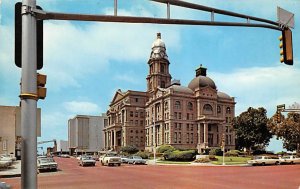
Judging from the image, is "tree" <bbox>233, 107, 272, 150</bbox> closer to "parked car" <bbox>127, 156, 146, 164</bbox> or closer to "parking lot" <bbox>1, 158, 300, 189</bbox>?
"parked car" <bbox>127, 156, 146, 164</bbox>

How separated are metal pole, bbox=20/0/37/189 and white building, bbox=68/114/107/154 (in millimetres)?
99088

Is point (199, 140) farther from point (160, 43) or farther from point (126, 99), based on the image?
point (160, 43)

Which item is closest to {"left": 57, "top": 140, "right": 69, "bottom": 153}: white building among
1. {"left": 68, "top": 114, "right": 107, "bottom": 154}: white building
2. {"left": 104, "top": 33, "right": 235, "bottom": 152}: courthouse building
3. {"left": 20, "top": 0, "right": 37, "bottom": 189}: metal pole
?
{"left": 68, "top": 114, "right": 107, "bottom": 154}: white building

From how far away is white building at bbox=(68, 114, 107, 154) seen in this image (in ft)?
358

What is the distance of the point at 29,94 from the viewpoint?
637 cm

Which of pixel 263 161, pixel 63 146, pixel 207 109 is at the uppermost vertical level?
pixel 207 109

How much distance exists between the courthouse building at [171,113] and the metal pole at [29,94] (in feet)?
280

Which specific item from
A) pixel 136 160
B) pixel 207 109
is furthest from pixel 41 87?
pixel 207 109

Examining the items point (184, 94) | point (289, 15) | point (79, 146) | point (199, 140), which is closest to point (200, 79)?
point (184, 94)

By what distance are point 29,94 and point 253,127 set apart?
93.5 metres

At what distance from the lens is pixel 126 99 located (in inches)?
4508

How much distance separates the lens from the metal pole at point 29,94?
6188 millimetres

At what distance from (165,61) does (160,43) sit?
704cm

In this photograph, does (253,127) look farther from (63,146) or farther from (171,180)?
(171,180)
